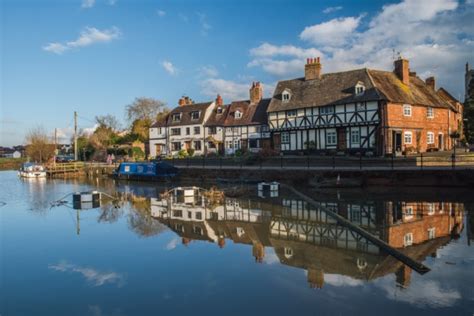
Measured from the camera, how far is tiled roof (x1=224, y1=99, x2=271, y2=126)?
4359 cm

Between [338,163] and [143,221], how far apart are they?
16.2 m

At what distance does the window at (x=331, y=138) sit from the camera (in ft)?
114

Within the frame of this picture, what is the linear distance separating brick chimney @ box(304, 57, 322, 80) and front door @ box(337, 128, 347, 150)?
6.88m

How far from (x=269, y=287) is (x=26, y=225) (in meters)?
12.2

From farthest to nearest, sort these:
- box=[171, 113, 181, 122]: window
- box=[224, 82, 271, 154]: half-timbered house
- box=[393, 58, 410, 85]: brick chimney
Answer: box=[171, 113, 181, 122]: window < box=[224, 82, 271, 154]: half-timbered house < box=[393, 58, 410, 85]: brick chimney

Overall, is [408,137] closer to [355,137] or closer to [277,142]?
[355,137]

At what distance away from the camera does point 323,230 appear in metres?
12.7

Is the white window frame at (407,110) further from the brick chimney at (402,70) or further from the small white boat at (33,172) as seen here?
the small white boat at (33,172)

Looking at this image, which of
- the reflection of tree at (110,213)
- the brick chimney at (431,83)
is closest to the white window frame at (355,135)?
the brick chimney at (431,83)

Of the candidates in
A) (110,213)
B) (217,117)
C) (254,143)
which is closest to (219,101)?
(217,117)

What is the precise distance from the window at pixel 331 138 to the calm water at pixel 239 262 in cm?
1749

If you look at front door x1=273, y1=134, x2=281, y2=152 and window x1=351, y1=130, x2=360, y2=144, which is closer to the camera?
window x1=351, y1=130, x2=360, y2=144

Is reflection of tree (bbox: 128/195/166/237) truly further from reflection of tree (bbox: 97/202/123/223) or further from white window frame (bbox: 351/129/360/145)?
white window frame (bbox: 351/129/360/145)

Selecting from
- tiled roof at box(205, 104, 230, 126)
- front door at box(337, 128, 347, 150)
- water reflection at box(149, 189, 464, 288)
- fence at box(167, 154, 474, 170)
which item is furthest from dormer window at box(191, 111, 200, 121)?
water reflection at box(149, 189, 464, 288)
